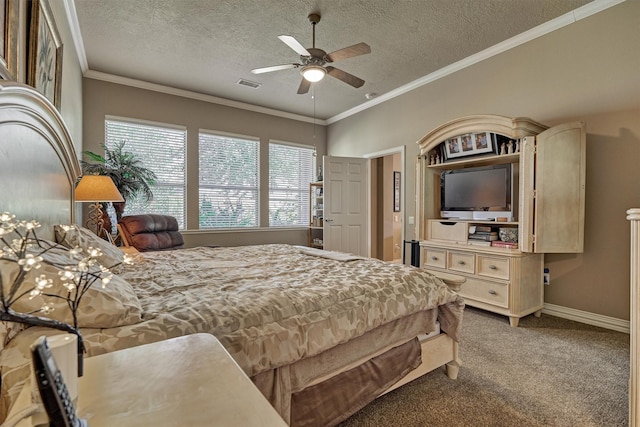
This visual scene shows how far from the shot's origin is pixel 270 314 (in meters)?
1.32

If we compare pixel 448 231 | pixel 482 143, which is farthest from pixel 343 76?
pixel 448 231

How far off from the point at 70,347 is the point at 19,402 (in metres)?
0.22

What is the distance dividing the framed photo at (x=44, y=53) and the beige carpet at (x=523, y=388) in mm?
2562

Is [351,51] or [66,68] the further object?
[66,68]

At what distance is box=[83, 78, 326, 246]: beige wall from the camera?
416cm

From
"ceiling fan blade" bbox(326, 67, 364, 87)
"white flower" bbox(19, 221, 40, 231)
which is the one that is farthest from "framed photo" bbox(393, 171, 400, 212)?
"white flower" bbox(19, 221, 40, 231)

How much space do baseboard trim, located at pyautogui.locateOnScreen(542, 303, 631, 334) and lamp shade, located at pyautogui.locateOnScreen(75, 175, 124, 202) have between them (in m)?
4.57

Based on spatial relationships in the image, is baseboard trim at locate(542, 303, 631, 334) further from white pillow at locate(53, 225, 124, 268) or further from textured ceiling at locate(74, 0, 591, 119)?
white pillow at locate(53, 225, 124, 268)

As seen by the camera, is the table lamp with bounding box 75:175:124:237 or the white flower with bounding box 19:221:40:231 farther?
the table lamp with bounding box 75:175:124:237

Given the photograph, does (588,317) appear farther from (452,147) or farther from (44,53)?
(44,53)

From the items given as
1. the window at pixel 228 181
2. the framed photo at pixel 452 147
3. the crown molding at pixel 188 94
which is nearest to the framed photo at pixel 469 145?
the framed photo at pixel 452 147

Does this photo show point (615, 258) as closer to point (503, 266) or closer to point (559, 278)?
point (559, 278)

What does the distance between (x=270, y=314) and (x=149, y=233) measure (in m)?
3.22

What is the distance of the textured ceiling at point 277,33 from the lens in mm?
2822
